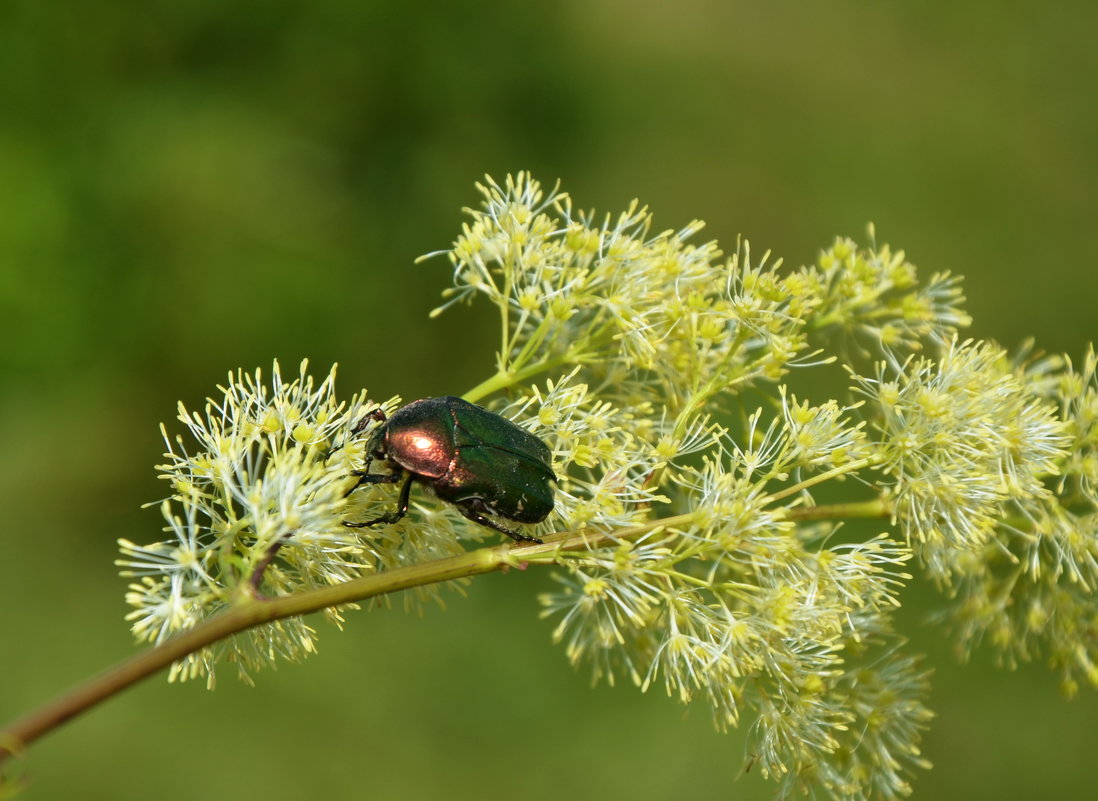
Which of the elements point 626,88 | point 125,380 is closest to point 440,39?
point 626,88

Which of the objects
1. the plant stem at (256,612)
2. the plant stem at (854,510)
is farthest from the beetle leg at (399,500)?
the plant stem at (854,510)

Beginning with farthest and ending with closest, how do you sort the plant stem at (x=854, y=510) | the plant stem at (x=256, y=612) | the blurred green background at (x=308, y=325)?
the blurred green background at (x=308, y=325), the plant stem at (x=854, y=510), the plant stem at (x=256, y=612)

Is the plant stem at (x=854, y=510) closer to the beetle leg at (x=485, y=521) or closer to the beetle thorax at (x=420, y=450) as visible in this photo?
the beetle leg at (x=485, y=521)

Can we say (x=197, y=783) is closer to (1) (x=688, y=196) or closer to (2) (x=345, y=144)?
(2) (x=345, y=144)

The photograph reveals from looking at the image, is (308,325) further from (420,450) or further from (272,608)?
(272,608)

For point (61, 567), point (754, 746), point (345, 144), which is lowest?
point (754, 746)

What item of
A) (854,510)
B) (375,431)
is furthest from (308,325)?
(854,510)

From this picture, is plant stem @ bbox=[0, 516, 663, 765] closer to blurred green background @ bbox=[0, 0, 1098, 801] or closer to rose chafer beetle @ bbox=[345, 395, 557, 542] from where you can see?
rose chafer beetle @ bbox=[345, 395, 557, 542]
